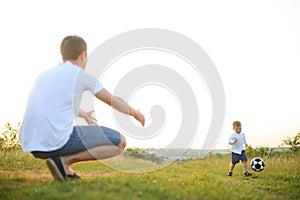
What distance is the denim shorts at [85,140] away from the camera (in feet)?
17.0

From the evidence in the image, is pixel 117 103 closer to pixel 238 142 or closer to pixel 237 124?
pixel 238 142

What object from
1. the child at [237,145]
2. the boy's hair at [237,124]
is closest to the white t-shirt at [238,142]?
the child at [237,145]

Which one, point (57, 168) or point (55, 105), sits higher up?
point (55, 105)

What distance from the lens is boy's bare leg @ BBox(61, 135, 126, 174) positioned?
5.41 meters

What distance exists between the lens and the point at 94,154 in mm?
5523

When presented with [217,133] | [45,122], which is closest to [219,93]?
[217,133]

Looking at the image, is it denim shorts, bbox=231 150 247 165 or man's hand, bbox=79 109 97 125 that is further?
denim shorts, bbox=231 150 247 165

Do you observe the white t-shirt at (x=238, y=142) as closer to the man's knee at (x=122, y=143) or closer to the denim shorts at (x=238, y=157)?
the denim shorts at (x=238, y=157)

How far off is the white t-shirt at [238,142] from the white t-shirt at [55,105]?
594cm

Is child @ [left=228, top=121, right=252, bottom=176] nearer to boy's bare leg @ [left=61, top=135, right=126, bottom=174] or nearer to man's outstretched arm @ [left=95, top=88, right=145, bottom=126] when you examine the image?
boy's bare leg @ [left=61, top=135, right=126, bottom=174]

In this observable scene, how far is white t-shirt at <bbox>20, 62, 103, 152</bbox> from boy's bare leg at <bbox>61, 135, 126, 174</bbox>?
1.34 ft

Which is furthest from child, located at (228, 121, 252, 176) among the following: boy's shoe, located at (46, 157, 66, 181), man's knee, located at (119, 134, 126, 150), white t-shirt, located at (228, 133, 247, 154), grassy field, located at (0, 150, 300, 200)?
boy's shoe, located at (46, 157, 66, 181)

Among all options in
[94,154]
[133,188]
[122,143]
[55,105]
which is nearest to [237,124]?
[122,143]

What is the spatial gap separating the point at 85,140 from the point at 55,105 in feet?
2.22
